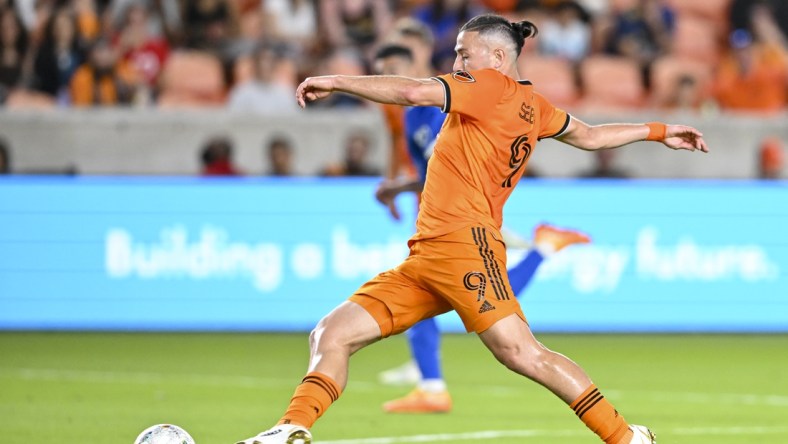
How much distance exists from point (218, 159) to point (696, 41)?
7.32 metres

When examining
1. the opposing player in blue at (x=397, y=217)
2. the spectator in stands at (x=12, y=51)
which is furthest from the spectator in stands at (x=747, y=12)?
the opposing player in blue at (x=397, y=217)

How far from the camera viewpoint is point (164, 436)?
6156mm

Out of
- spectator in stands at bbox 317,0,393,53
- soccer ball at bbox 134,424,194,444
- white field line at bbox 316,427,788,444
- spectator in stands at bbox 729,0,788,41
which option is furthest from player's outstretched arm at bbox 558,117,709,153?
spectator in stands at bbox 729,0,788,41

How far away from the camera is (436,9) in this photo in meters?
17.9

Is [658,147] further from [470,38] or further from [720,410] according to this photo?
[470,38]

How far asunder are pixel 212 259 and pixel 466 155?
7821 millimetres

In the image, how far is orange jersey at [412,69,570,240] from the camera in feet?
20.7

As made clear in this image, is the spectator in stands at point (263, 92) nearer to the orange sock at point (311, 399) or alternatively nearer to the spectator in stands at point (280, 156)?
the spectator in stands at point (280, 156)

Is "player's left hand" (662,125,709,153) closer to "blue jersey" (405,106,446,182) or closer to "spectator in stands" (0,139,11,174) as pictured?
"blue jersey" (405,106,446,182)

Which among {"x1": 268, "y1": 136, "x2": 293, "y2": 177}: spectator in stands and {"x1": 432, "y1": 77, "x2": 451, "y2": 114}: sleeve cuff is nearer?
{"x1": 432, "y1": 77, "x2": 451, "y2": 114}: sleeve cuff

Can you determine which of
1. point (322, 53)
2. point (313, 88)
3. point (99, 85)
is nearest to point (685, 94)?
point (322, 53)

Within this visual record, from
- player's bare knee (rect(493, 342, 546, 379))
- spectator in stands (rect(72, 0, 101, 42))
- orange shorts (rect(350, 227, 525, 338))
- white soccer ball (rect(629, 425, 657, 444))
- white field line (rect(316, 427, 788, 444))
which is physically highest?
spectator in stands (rect(72, 0, 101, 42))

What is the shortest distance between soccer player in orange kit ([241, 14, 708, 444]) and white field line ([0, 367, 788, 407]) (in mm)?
3768

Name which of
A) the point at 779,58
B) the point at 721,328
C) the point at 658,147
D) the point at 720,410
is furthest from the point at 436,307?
the point at 779,58
